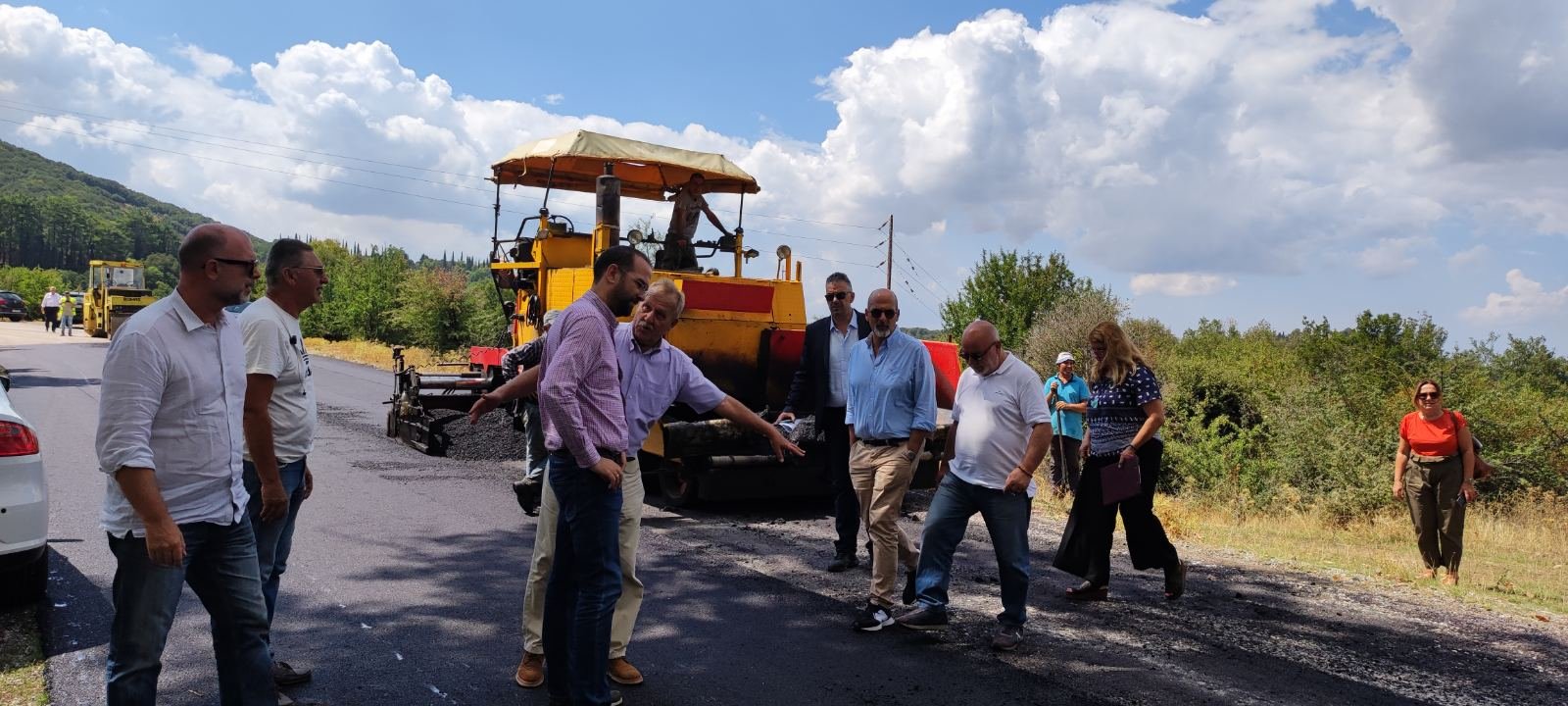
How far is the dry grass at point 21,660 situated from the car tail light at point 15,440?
2.65 ft

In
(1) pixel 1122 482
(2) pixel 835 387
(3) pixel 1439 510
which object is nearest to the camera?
(1) pixel 1122 482

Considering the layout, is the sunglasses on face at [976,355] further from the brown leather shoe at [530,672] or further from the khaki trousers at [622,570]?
the brown leather shoe at [530,672]

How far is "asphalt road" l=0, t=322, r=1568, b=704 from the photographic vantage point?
4316mm

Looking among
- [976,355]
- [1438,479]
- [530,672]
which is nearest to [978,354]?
[976,355]

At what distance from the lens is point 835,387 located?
261 inches

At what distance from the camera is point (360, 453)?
1102cm

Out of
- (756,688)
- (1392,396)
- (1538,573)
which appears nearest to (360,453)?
(756,688)

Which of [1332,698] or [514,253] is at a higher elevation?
[514,253]

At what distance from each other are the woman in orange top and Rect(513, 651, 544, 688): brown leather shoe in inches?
255

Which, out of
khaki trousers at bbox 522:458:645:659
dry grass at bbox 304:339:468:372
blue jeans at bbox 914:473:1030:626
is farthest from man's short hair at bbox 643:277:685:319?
dry grass at bbox 304:339:468:372

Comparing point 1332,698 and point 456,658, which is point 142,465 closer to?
point 456,658

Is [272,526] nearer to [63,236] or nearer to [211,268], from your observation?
[211,268]

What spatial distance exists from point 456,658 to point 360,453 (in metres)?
7.25

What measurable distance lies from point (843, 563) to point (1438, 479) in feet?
15.4
